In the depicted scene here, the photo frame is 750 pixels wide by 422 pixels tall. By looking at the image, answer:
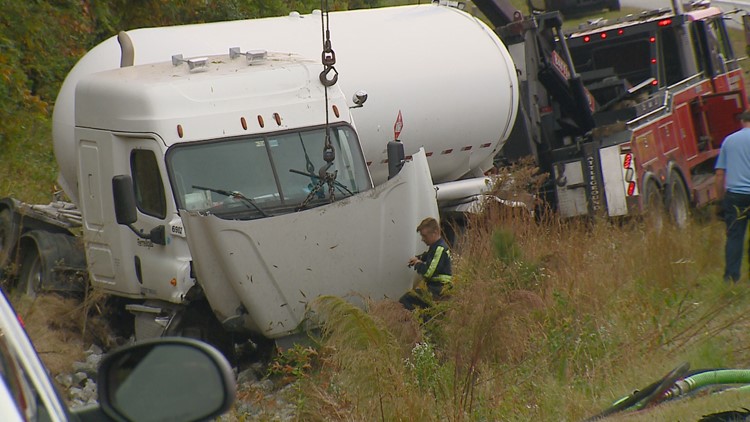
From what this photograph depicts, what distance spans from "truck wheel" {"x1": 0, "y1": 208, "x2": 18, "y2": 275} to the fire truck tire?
25.8 ft

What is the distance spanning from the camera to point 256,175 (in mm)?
9672

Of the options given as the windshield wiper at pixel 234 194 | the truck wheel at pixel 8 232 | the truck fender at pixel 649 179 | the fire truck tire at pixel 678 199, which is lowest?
the fire truck tire at pixel 678 199

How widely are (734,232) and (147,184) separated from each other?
5.31 metres

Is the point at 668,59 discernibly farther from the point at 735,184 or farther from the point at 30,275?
the point at 30,275

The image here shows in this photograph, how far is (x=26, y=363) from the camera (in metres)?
2.42

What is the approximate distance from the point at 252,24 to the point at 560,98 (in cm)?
441

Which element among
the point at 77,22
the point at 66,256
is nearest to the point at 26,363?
the point at 66,256

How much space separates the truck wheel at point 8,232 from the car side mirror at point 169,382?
29.7ft

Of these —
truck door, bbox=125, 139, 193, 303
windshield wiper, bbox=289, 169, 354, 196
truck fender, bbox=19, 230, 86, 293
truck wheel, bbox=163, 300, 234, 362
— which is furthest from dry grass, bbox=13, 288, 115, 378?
windshield wiper, bbox=289, 169, 354, 196

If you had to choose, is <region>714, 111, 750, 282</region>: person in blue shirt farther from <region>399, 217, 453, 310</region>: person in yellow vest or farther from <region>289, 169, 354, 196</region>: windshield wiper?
<region>289, 169, 354, 196</region>: windshield wiper

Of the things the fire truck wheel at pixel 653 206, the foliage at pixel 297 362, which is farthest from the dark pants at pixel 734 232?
the foliage at pixel 297 362

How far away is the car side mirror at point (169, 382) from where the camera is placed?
2.48 m

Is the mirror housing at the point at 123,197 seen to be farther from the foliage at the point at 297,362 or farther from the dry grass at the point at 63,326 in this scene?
the foliage at the point at 297,362

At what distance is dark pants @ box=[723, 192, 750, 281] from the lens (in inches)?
405
